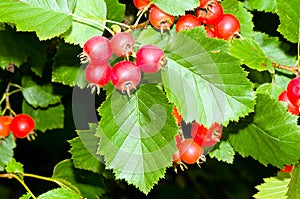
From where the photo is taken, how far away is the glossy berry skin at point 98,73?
123 centimetres

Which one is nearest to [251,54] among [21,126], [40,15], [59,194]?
[40,15]

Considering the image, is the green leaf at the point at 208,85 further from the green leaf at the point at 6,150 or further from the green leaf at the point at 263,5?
the green leaf at the point at 6,150

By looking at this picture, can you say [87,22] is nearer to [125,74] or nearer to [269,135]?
[125,74]

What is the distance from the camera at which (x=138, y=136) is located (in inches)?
53.7

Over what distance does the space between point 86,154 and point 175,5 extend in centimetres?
60

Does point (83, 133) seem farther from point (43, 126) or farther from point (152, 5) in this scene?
point (43, 126)

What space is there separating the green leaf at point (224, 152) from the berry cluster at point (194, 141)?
14cm

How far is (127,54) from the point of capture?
1230 millimetres

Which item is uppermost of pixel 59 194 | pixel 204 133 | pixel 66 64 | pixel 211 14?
pixel 211 14

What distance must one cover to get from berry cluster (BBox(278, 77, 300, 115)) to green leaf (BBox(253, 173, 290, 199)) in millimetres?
354

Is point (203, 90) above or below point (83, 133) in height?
above

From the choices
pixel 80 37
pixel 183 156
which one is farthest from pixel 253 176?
pixel 80 37

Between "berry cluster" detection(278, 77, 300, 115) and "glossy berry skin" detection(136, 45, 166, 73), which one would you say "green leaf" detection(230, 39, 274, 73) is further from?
"glossy berry skin" detection(136, 45, 166, 73)

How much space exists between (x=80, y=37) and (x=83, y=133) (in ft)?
0.97
